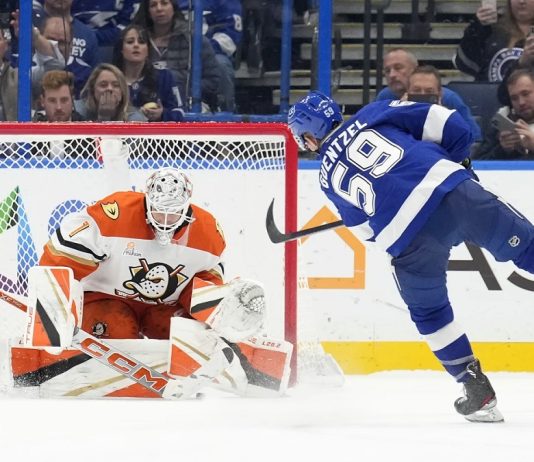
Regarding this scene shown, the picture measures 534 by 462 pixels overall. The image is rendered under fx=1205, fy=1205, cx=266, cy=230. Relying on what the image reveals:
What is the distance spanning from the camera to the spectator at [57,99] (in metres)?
4.71

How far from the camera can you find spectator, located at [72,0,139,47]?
4.82m

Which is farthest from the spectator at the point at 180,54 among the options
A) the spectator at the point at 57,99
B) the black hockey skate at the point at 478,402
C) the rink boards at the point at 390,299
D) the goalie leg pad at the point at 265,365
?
the black hockey skate at the point at 478,402

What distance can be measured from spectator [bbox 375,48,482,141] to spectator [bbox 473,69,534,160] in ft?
0.22

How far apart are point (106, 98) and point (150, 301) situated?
110 centimetres

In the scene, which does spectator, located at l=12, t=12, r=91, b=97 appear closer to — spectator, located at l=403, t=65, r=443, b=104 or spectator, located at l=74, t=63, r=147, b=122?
spectator, located at l=74, t=63, r=147, b=122

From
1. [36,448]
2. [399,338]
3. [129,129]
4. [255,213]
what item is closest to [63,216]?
[129,129]

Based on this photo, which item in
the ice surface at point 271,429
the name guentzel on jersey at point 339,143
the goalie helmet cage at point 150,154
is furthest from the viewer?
the goalie helmet cage at point 150,154

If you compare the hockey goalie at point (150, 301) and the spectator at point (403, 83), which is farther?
the spectator at point (403, 83)

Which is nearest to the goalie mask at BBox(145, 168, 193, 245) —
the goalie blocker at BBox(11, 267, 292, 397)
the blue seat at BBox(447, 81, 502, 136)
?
the goalie blocker at BBox(11, 267, 292, 397)

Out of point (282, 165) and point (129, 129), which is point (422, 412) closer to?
point (282, 165)

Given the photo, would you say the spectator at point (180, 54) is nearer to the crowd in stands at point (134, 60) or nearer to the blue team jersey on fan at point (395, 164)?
the crowd in stands at point (134, 60)

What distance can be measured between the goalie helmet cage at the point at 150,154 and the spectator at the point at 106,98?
44cm

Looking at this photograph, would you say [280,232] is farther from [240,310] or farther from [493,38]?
[493,38]

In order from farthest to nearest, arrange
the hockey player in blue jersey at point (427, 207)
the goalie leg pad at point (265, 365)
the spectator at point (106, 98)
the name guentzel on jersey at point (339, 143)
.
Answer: the spectator at point (106, 98)
the goalie leg pad at point (265, 365)
the name guentzel on jersey at point (339, 143)
the hockey player in blue jersey at point (427, 207)
